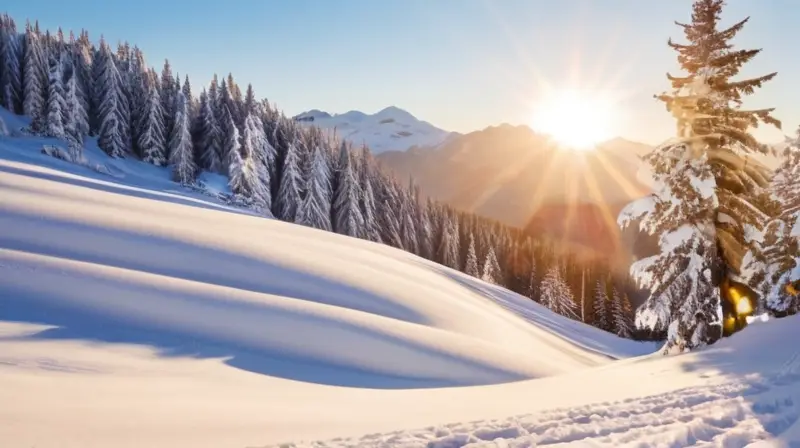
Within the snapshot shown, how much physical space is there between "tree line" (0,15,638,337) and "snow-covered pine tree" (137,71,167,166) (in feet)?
0.45

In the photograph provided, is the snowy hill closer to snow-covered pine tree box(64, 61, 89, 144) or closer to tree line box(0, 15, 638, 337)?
snow-covered pine tree box(64, 61, 89, 144)

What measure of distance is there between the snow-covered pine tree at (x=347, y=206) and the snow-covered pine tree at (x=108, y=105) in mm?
23362

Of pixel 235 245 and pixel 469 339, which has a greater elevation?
pixel 235 245

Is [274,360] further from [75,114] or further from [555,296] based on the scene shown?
[555,296]

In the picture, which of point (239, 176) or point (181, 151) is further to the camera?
point (181, 151)

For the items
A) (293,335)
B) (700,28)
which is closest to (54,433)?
(293,335)

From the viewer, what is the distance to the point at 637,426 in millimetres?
7062

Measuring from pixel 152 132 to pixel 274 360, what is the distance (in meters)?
52.4

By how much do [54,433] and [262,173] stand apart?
51.5 m

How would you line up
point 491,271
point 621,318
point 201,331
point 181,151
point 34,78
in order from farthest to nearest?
point 491,271 → point 621,318 → point 181,151 → point 34,78 → point 201,331

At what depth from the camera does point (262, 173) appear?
183 feet

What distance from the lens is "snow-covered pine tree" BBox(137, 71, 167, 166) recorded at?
184 feet

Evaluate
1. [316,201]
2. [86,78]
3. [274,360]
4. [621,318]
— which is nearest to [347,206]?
[316,201]

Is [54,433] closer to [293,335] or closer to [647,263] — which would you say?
[293,335]
